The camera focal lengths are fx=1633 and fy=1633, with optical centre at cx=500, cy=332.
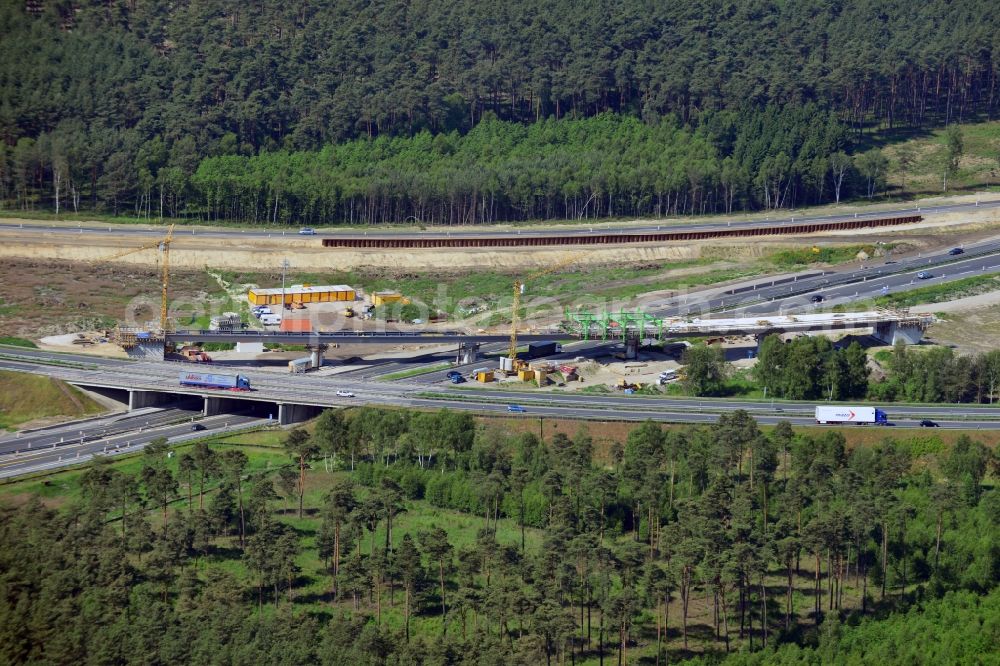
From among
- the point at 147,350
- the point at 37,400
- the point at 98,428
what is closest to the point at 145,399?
the point at 98,428

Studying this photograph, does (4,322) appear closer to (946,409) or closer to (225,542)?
(225,542)

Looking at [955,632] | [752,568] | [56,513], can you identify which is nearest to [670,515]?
[752,568]

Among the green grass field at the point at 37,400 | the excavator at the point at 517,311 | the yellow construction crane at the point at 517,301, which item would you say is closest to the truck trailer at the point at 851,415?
Answer: the excavator at the point at 517,311

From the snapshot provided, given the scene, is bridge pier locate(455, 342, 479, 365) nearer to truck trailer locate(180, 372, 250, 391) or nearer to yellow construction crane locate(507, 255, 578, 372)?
yellow construction crane locate(507, 255, 578, 372)

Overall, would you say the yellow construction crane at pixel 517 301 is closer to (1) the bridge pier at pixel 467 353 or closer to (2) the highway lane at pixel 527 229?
(1) the bridge pier at pixel 467 353

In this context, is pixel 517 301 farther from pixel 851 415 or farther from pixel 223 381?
pixel 851 415

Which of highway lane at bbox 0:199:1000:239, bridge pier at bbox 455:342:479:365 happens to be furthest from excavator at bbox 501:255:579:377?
highway lane at bbox 0:199:1000:239
